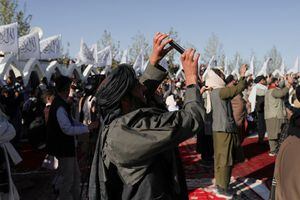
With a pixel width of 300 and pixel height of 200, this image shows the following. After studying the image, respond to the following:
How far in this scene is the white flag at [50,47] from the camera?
14.3 meters

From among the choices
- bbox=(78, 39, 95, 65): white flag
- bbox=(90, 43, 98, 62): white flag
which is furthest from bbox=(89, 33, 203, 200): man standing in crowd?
bbox=(90, 43, 98, 62): white flag

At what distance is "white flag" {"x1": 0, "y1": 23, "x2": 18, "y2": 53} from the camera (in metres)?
10.0

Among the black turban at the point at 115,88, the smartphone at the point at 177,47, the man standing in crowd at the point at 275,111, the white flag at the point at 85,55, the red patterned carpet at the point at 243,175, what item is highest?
the white flag at the point at 85,55

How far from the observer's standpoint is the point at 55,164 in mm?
4836

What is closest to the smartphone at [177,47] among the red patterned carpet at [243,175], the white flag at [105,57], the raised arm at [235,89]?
the raised arm at [235,89]

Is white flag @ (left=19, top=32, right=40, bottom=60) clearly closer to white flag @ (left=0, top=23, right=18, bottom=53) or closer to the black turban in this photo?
white flag @ (left=0, top=23, right=18, bottom=53)

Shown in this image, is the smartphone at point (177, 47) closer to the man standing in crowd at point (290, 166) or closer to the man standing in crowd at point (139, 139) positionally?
the man standing in crowd at point (139, 139)

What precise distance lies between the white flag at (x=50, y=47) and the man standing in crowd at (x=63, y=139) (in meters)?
9.90

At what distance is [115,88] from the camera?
205 centimetres

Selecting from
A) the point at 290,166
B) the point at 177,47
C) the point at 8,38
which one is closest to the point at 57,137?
the point at 177,47

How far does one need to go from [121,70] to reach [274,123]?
7.13m

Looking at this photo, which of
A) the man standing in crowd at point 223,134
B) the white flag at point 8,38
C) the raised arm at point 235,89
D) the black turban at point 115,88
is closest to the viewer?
the black turban at point 115,88

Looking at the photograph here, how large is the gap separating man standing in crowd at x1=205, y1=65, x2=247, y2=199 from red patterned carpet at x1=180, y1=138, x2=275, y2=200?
0.25 meters

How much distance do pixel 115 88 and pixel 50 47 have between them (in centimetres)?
1307
